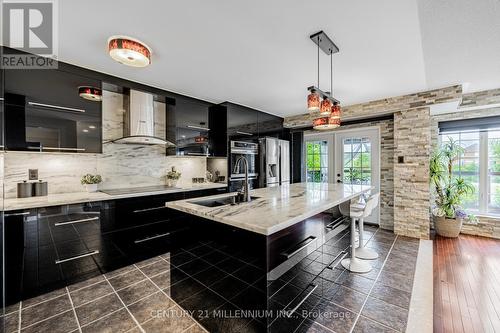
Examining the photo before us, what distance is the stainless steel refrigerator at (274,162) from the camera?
4.33 meters

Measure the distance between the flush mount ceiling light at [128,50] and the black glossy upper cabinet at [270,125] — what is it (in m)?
2.80

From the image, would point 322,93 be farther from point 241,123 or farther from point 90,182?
point 90,182

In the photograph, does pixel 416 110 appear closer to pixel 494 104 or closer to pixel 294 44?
pixel 494 104

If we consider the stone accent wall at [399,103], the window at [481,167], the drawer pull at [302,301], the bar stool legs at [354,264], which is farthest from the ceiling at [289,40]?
the drawer pull at [302,301]

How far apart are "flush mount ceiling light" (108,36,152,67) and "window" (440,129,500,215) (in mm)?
5340

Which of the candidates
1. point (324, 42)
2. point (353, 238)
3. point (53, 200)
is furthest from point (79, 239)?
point (324, 42)

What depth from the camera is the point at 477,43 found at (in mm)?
1939

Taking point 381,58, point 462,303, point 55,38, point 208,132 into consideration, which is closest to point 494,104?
point 381,58

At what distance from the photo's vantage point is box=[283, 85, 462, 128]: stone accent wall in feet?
9.82

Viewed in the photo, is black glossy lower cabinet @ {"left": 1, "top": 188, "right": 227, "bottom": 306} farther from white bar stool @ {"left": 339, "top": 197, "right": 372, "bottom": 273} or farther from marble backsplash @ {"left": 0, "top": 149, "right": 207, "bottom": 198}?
white bar stool @ {"left": 339, "top": 197, "right": 372, "bottom": 273}

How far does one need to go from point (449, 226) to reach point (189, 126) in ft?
15.7

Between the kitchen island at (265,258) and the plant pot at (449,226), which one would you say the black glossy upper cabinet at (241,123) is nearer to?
the kitchen island at (265,258)

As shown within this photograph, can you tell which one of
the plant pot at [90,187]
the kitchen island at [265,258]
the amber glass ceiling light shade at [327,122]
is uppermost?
the amber glass ceiling light shade at [327,122]

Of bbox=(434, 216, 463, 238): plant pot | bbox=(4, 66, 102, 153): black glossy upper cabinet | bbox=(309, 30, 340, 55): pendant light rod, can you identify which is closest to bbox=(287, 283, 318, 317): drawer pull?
bbox=(309, 30, 340, 55): pendant light rod
